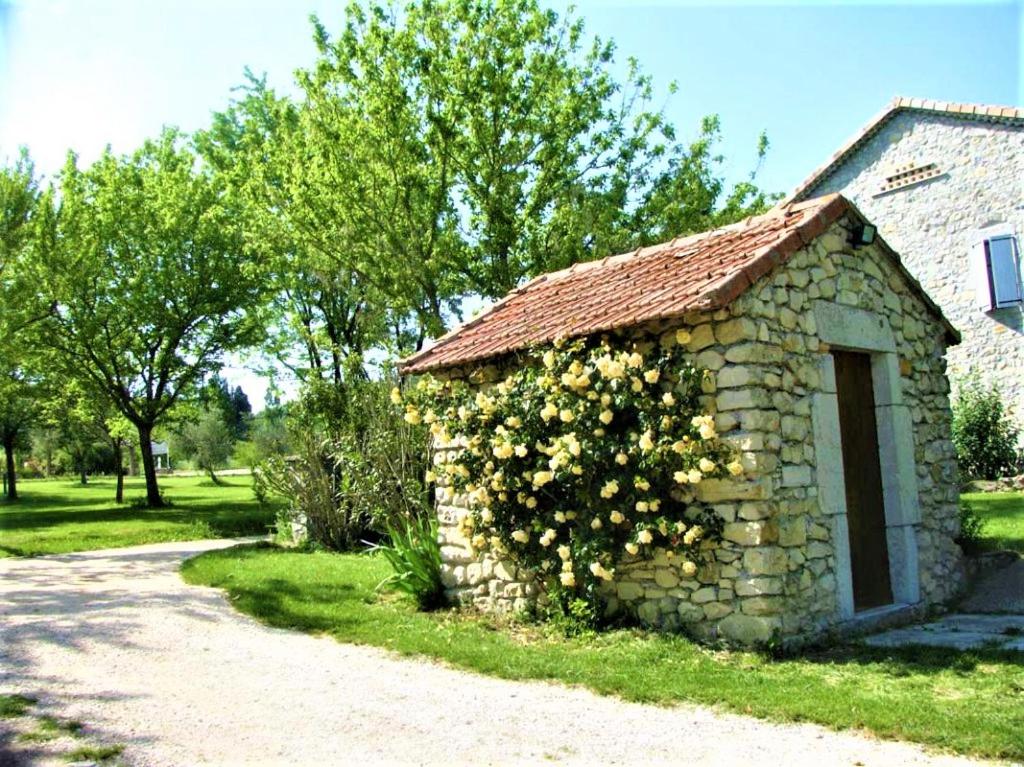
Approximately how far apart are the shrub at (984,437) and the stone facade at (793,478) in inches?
368

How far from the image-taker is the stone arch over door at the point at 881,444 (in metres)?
6.93

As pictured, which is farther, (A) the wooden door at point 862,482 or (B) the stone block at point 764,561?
(A) the wooden door at point 862,482

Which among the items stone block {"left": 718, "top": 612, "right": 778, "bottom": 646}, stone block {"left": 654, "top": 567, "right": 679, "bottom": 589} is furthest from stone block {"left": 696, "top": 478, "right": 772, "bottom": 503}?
stone block {"left": 718, "top": 612, "right": 778, "bottom": 646}

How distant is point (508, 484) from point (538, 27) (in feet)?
34.2

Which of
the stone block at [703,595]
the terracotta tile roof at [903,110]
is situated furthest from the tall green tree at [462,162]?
the stone block at [703,595]

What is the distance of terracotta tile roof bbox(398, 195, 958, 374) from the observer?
21.2ft

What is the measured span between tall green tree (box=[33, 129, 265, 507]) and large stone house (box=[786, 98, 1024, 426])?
15.5m

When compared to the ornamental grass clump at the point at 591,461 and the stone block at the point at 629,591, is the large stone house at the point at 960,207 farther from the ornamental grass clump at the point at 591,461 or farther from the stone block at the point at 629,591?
the stone block at the point at 629,591

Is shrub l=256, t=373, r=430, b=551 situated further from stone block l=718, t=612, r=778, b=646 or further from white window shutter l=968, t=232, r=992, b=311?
white window shutter l=968, t=232, r=992, b=311

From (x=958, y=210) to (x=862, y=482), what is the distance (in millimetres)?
12551

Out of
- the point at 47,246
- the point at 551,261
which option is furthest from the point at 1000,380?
the point at 47,246

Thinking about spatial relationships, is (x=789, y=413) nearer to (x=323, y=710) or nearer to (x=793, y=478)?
(x=793, y=478)

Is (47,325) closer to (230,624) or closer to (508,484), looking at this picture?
(230,624)

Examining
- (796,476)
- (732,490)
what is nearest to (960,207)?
(796,476)
